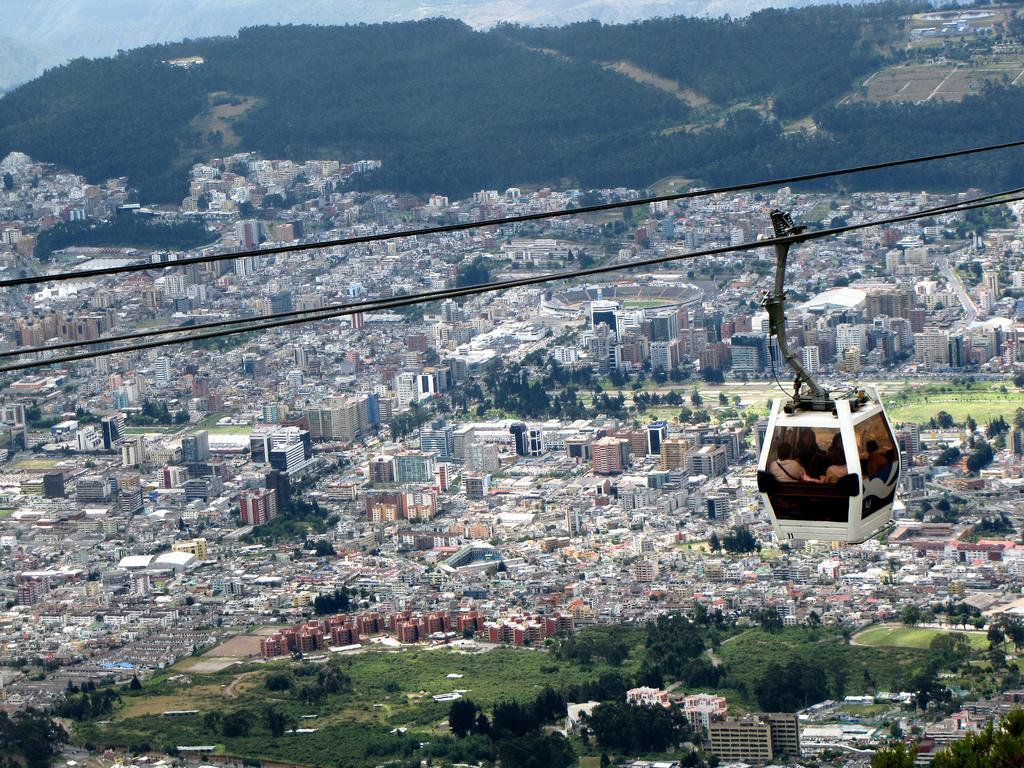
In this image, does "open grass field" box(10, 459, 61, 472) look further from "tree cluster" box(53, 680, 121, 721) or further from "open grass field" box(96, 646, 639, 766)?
"tree cluster" box(53, 680, 121, 721)

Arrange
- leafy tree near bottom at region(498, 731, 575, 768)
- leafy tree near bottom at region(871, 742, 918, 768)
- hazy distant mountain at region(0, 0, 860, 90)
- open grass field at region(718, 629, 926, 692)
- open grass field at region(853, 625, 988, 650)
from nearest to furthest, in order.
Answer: leafy tree near bottom at region(871, 742, 918, 768) < leafy tree near bottom at region(498, 731, 575, 768) < open grass field at region(718, 629, 926, 692) < open grass field at region(853, 625, 988, 650) < hazy distant mountain at region(0, 0, 860, 90)

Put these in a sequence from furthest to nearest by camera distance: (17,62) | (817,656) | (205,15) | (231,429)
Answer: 1. (205,15)
2. (17,62)
3. (231,429)
4. (817,656)

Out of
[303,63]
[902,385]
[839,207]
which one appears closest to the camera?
[902,385]

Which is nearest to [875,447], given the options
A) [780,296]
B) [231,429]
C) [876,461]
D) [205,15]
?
[876,461]

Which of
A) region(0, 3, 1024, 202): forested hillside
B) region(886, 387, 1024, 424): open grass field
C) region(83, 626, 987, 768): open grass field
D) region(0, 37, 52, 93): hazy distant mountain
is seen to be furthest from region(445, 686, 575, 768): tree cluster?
A: region(0, 37, 52, 93): hazy distant mountain

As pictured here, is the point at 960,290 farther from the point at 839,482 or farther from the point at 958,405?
the point at 839,482

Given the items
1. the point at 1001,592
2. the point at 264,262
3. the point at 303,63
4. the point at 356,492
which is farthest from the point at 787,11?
the point at 1001,592

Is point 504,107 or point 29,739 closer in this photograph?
point 29,739

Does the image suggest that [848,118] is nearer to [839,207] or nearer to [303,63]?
[839,207]
